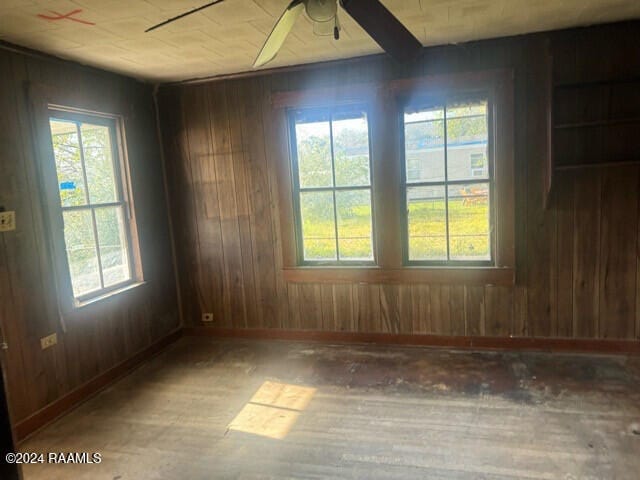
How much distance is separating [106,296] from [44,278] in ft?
1.78

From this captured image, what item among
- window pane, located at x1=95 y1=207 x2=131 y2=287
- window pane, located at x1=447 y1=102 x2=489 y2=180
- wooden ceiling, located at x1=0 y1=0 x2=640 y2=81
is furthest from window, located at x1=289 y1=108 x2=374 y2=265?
window pane, located at x1=95 y1=207 x2=131 y2=287

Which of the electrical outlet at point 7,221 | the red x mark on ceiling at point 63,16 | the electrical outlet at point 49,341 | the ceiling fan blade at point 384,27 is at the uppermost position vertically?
the red x mark on ceiling at point 63,16

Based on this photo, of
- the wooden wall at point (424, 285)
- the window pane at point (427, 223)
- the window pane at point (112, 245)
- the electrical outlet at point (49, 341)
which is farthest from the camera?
the window pane at point (427, 223)

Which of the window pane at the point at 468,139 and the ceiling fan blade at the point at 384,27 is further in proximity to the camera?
the window pane at the point at 468,139

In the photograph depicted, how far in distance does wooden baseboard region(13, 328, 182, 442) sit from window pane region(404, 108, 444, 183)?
2.63 m

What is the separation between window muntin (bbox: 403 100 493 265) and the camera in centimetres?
335

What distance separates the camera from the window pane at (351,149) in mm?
3582

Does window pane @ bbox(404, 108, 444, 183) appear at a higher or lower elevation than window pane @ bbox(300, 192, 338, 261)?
higher

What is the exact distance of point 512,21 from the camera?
283 cm

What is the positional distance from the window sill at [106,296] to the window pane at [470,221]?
2588 mm

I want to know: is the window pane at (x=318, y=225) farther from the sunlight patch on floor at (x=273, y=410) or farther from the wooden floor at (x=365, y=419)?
the sunlight patch on floor at (x=273, y=410)

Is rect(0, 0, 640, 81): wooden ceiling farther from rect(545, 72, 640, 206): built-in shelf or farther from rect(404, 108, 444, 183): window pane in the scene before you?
rect(404, 108, 444, 183): window pane

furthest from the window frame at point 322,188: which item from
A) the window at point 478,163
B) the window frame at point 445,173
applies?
the window at point 478,163

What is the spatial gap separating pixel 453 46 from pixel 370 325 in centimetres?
230
